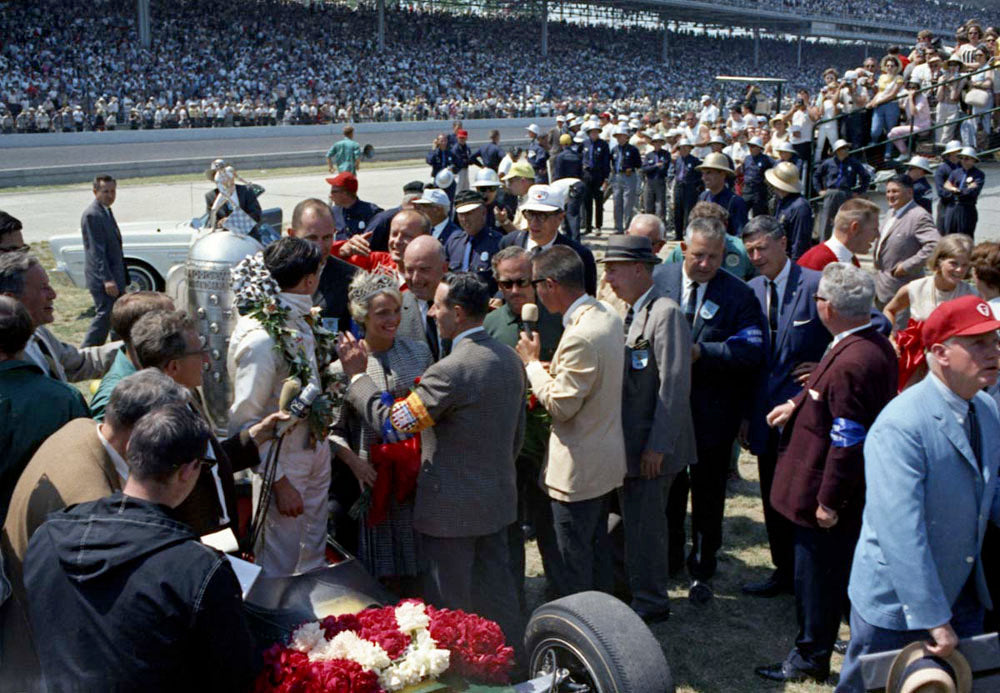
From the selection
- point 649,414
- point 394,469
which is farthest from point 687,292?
point 394,469

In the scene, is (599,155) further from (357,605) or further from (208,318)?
(357,605)

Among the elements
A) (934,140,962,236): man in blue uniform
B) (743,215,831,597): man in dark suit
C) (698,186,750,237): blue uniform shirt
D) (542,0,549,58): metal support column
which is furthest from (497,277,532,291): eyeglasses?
(542,0,549,58): metal support column

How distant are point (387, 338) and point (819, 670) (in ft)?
8.30

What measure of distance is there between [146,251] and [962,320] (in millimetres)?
10145

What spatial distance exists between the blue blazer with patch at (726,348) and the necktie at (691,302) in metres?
0.09

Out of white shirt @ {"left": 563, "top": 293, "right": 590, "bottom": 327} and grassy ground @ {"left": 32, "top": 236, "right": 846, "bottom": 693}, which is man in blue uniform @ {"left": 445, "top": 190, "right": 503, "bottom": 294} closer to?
grassy ground @ {"left": 32, "top": 236, "right": 846, "bottom": 693}

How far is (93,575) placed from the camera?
7.86 feet

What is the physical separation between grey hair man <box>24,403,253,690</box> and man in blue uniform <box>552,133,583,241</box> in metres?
12.0

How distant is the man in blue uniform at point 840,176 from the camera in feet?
44.5

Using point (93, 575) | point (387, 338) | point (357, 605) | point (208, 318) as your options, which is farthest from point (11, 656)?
point (208, 318)

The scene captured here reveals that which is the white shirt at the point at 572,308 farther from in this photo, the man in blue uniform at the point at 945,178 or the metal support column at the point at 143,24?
the metal support column at the point at 143,24

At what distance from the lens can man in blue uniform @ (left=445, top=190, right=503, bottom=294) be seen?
278 inches

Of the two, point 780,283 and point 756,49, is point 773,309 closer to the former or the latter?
point 780,283

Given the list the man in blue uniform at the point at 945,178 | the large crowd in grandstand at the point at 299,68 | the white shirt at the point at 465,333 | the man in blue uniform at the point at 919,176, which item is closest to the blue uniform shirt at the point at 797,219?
the man in blue uniform at the point at 919,176
